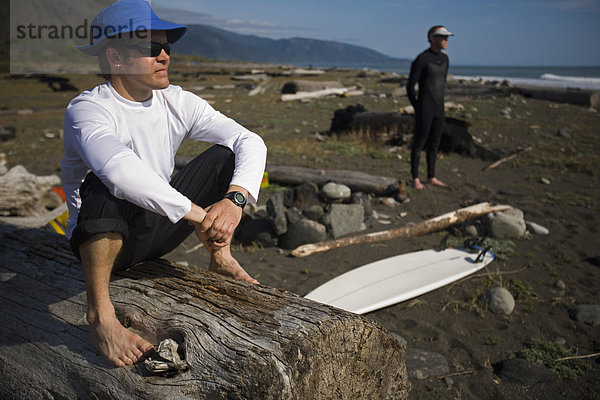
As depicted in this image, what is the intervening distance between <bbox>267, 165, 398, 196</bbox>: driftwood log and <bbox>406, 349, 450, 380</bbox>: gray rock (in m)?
4.20

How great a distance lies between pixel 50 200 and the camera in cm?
655

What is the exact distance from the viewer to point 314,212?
5934 millimetres

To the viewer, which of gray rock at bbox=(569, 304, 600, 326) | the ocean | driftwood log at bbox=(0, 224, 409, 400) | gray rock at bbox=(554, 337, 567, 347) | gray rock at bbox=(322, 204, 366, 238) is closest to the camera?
driftwood log at bbox=(0, 224, 409, 400)

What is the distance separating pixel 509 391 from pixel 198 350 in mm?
2313

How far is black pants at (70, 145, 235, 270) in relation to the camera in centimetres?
205

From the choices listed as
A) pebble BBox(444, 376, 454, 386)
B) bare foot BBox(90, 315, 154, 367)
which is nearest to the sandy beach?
pebble BBox(444, 376, 454, 386)

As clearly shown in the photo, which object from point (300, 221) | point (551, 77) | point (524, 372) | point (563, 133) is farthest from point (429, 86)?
point (551, 77)

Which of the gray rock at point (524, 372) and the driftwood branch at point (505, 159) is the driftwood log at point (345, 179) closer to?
the driftwood branch at point (505, 159)

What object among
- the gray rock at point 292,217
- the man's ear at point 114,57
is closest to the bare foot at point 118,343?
the man's ear at point 114,57

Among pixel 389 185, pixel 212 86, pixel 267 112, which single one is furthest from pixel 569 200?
pixel 212 86

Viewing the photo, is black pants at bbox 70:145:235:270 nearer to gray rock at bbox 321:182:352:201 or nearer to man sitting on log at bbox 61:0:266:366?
man sitting on log at bbox 61:0:266:366

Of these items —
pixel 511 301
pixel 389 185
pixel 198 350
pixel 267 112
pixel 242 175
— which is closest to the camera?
pixel 198 350

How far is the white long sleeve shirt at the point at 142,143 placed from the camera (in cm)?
200

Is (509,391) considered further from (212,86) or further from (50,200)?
(212,86)
